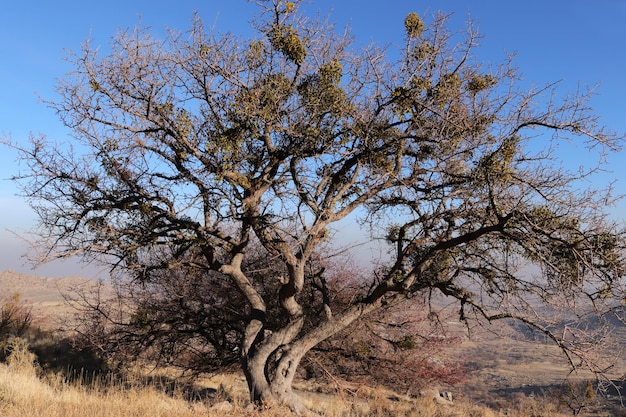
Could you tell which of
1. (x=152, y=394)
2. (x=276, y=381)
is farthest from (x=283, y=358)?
(x=152, y=394)

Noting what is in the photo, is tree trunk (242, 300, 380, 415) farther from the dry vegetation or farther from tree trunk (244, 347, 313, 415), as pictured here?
the dry vegetation

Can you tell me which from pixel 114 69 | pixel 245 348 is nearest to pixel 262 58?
pixel 114 69

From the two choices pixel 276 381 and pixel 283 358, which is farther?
pixel 283 358

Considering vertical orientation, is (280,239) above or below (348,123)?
below

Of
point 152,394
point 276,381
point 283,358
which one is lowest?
point 152,394

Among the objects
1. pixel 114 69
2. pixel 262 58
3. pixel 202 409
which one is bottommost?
pixel 202 409

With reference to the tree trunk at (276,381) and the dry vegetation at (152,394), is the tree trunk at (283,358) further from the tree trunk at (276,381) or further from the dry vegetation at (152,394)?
the dry vegetation at (152,394)

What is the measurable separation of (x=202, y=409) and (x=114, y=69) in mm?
5825

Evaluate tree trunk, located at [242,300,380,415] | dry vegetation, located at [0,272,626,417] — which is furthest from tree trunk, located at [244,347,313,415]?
dry vegetation, located at [0,272,626,417]

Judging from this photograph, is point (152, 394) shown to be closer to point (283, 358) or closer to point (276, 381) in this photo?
point (276, 381)

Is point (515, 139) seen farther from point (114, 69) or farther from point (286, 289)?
point (114, 69)

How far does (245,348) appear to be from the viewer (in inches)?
380

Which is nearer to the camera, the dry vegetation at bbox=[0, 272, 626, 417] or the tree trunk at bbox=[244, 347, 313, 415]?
the dry vegetation at bbox=[0, 272, 626, 417]

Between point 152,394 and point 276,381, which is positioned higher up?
point 276,381
